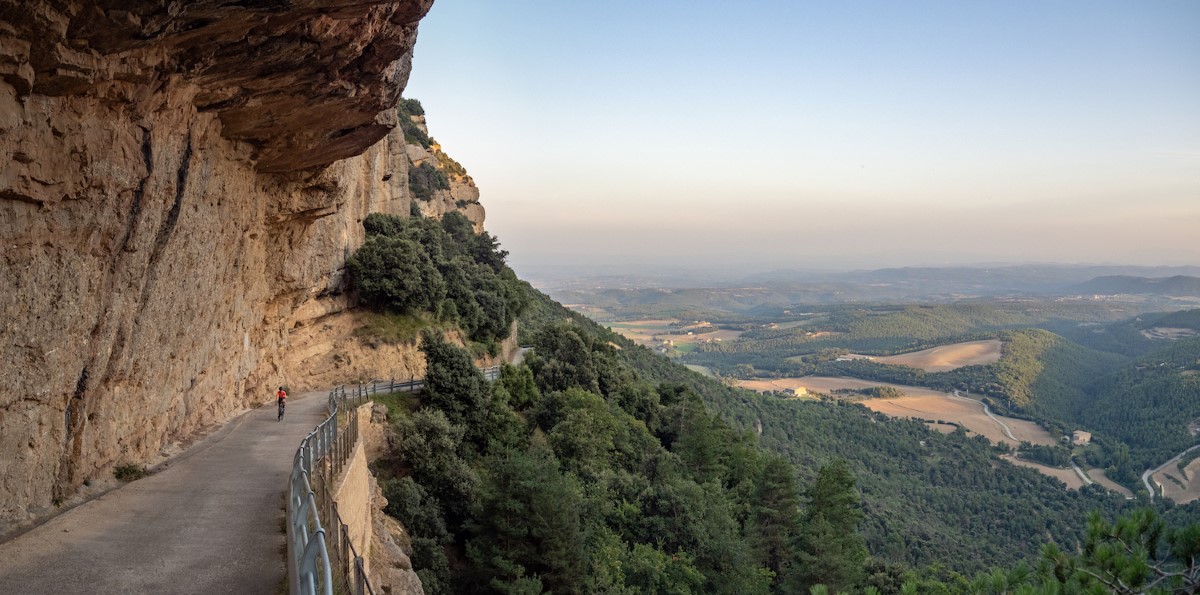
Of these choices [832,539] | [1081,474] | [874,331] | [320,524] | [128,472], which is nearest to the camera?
[320,524]

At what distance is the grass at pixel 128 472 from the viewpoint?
32.4ft

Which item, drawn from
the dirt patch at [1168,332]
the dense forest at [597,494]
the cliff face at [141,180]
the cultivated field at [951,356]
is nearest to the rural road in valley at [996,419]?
the cultivated field at [951,356]

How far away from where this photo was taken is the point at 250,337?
17.1 m

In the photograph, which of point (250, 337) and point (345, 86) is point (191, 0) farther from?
point (250, 337)

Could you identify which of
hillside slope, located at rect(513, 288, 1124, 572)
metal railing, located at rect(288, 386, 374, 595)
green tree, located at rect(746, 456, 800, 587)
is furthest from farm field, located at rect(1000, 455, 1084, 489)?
metal railing, located at rect(288, 386, 374, 595)

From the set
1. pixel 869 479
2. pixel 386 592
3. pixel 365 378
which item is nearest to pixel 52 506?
pixel 386 592

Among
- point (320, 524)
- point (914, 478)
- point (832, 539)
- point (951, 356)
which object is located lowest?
point (914, 478)

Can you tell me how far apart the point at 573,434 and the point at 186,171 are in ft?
59.2

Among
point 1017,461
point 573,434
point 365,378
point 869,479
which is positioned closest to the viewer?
point 365,378

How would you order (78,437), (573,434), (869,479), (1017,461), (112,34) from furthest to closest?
(1017,461) < (869,479) < (573,434) < (78,437) < (112,34)

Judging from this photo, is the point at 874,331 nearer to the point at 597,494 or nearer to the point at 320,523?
the point at 597,494

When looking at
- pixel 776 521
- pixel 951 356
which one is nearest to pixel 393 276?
pixel 776 521

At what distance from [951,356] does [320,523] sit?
450ft

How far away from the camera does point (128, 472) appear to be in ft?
33.0
